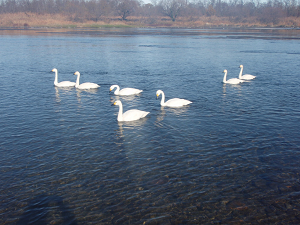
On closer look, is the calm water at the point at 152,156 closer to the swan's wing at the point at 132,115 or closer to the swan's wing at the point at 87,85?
A: the swan's wing at the point at 132,115

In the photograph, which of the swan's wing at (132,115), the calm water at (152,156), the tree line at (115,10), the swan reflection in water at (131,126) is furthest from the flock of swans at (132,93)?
the tree line at (115,10)

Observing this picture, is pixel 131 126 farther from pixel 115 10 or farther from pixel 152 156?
pixel 115 10

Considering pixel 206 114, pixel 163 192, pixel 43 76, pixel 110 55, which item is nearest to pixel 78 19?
pixel 110 55

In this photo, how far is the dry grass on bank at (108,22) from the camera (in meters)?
78.8

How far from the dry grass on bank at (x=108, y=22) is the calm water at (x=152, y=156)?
6743 cm

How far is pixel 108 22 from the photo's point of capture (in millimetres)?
Answer: 93562

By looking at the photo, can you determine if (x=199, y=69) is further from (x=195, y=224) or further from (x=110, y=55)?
(x=195, y=224)

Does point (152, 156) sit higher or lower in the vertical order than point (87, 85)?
lower

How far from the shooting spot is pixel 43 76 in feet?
71.7

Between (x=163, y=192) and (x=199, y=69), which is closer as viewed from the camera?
(x=163, y=192)

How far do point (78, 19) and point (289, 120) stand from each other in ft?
287

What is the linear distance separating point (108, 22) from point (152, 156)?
90459 mm

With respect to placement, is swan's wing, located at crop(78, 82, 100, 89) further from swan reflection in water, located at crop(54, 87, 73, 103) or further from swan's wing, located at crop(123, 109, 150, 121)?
swan's wing, located at crop(123, 109, 150, 121)

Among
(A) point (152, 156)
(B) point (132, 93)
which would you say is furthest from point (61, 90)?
(A) point (152, 156)
